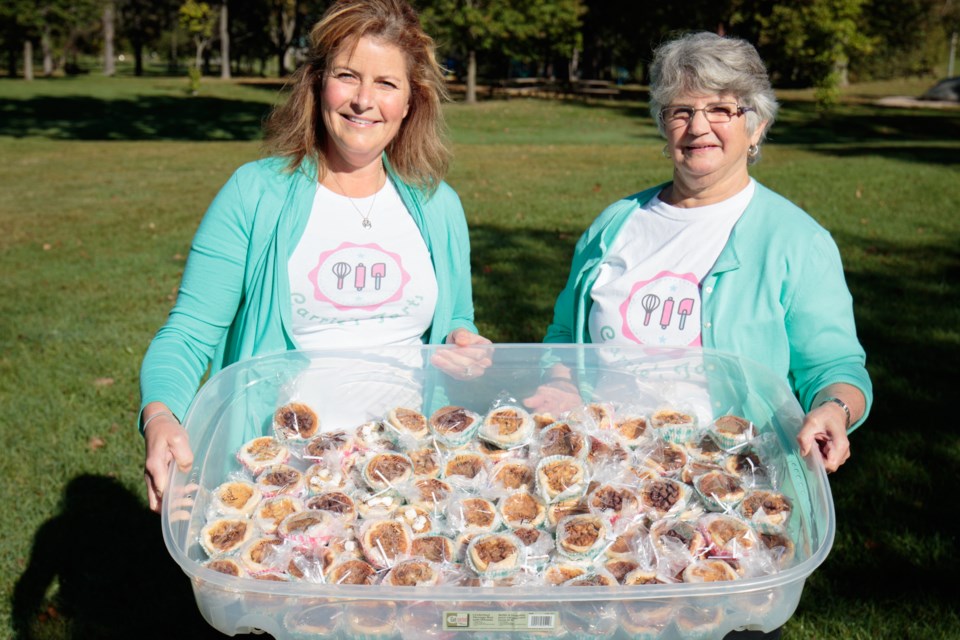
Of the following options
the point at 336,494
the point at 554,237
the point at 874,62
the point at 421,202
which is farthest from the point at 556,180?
the point at 874,62

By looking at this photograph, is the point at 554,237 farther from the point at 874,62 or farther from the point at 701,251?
the point at 874,62

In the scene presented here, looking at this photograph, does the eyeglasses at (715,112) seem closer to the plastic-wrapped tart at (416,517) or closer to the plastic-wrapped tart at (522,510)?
the plastic-wrapped tart at (522,510)

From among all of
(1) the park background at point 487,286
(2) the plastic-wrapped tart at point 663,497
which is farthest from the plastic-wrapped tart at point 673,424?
(1) the park background at point 487,286

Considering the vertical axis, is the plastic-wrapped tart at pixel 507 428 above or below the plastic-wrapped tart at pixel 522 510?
above

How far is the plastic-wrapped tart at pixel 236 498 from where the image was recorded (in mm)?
1988

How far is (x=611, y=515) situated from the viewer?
196cm

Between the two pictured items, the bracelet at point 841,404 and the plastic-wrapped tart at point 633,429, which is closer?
the bracelet at point 841,404

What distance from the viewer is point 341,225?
273 cm

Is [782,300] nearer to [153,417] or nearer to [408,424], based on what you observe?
[408,424]

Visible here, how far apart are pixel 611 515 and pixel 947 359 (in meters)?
4.86

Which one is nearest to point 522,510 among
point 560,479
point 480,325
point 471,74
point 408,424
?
point 560,479

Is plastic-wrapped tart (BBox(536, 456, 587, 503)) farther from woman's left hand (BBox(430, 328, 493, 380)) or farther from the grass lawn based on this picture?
the grass lawn

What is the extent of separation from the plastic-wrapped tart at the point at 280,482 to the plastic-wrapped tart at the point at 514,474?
0.49 meters

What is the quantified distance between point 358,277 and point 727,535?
56.4 inches
